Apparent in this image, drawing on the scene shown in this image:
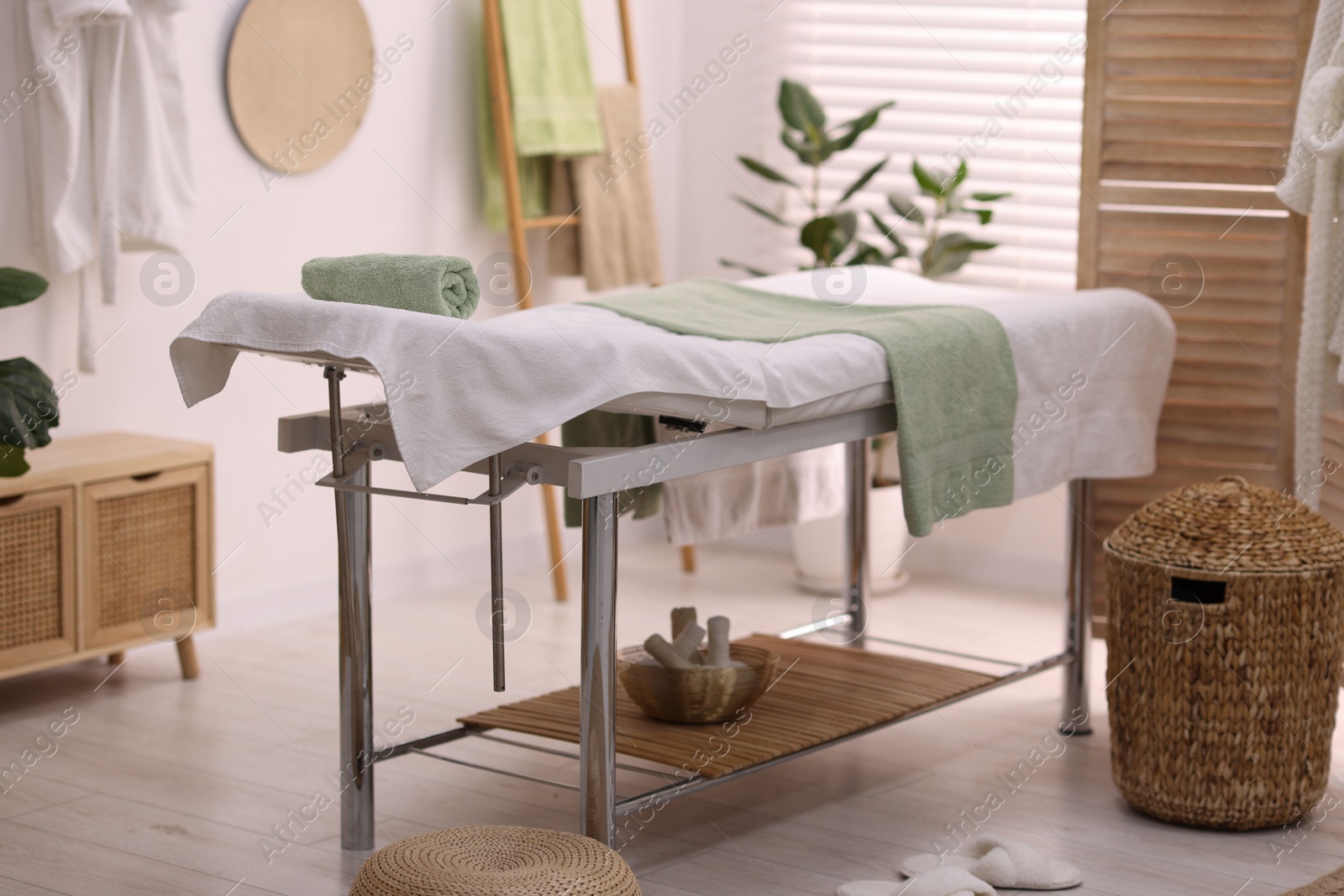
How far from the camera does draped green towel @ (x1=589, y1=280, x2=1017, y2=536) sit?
243cm

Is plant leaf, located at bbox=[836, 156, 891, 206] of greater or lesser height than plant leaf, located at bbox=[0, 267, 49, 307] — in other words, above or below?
above

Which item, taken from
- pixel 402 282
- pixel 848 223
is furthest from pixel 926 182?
pixel 402 282

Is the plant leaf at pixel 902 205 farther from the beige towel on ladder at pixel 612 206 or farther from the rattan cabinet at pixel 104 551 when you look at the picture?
the rattan cabinet at pixel 104 551

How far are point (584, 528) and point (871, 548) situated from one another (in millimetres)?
2149

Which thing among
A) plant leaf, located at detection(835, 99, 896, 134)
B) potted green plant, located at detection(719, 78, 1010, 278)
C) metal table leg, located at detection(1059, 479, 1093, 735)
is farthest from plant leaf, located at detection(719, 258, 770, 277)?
metal table leg, located at detection(1059, 479, 1093, 735)

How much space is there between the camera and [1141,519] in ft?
8.57

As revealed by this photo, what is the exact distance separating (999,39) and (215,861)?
2.85m

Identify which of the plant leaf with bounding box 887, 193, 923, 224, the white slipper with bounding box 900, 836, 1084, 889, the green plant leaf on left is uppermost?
the plant leaf with bounding box 887, 193, 923, 224

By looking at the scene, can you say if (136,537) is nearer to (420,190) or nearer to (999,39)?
(420,190)

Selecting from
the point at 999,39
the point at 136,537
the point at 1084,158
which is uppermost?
the point at 999,39

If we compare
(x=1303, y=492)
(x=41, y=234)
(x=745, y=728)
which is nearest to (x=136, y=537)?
(x=41, y=234)

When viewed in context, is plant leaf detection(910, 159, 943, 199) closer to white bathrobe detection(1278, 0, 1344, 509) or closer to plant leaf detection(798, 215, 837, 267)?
plant leaf detection(798, 215, 837, 267)

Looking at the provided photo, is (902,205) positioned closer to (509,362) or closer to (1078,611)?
(1078,611)

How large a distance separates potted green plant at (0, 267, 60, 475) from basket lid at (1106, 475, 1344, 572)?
1.81 m
